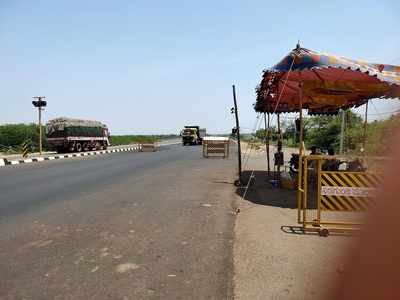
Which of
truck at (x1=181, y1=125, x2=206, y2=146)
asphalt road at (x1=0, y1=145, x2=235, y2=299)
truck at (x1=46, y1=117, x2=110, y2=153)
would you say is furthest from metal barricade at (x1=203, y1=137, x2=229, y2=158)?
truck at (x1=181, y1=125, x2=206, y2=146)

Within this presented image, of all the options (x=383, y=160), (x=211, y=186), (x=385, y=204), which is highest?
(x=383, y=160)

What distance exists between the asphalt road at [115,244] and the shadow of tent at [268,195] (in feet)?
1.95

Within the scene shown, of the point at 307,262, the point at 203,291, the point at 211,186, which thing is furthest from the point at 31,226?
the point at 211,186

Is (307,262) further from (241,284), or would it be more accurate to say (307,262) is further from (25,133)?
(25,133)

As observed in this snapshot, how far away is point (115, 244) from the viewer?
5695 mm

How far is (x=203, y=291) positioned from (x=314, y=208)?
5.19 m

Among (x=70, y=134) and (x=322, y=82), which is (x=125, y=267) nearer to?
(x=322, y=82)

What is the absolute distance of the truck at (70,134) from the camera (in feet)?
108

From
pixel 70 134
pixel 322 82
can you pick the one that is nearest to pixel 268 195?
pixel 322 82

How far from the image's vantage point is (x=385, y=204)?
1257 millimetres

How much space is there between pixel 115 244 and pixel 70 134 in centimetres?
2942

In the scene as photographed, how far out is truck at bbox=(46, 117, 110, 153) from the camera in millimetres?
32969

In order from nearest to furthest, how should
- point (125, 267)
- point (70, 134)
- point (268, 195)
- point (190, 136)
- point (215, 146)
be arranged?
1. point (125, 267)
2. point (268, 195)
3. point (215, 146)
4. point (70, 134)
5. point (190, 136)

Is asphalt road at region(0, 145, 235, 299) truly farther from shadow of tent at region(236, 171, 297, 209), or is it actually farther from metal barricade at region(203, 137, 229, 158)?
metal barricade at region(203, 137, 229, 158)
